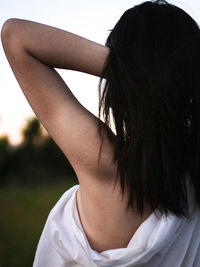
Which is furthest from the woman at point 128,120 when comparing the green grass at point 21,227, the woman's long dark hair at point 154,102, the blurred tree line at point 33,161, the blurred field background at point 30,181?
the blurred tree line at point 33,161

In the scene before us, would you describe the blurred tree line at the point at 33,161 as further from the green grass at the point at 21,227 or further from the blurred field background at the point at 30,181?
the green grass at the point at 21,227

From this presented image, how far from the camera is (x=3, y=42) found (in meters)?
1.12

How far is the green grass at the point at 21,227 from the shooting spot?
19.4ft

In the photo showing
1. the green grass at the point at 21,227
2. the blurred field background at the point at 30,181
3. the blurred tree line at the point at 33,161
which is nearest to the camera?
the green grass at the point at 21,227

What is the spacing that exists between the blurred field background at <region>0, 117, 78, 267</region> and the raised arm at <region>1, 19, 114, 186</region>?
23.5 ft

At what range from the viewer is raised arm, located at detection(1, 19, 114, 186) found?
1.07 meters

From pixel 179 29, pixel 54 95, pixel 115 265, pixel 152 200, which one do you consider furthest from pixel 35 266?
pixel 179 29

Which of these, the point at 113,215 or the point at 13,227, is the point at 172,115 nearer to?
the point at 113,215

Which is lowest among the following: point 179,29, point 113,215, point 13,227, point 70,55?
point 13,227

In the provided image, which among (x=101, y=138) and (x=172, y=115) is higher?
(x=172, y=115)

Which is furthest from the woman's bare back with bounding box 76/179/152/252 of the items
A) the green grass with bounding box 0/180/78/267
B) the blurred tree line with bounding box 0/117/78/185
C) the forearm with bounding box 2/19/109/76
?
the blurred tree line with bounding box 0/117/78/185

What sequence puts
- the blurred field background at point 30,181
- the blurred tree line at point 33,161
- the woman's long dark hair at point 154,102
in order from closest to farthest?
the woman's long dark hair at point 154,102 → the blurred field background at point 30,181 → the blurred tree line at point 33,161

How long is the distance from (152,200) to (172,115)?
0.29 metres

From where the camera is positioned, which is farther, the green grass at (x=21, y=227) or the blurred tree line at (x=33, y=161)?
the blurred tree line at (x=33, y=161)
